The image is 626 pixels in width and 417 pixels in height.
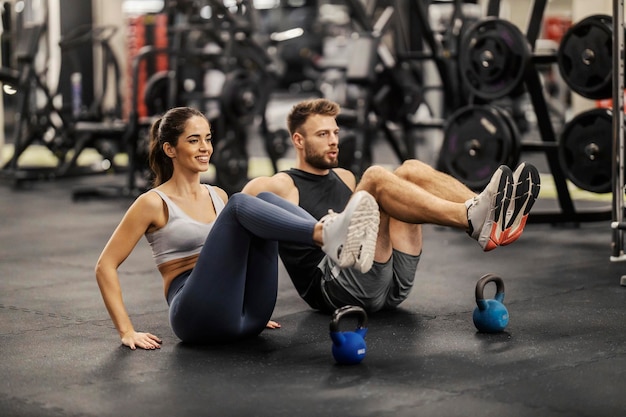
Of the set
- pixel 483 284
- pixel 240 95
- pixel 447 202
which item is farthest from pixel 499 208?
pixel 240 95

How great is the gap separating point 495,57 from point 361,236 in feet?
10.1

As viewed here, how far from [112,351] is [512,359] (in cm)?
113

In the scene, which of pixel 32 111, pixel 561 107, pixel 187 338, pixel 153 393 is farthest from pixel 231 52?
pixel 561 107

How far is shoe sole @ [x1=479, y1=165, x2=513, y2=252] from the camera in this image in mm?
2805

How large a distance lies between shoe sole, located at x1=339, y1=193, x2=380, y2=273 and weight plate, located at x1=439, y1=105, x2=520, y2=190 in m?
2.86

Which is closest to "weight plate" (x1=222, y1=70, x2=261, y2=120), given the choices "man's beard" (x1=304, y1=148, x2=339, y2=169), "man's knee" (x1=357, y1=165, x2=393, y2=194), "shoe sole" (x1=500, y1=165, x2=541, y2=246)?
"man's beard" (x1=304, y1=148, x2=339, y2=169)

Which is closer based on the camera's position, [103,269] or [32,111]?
[103,269]

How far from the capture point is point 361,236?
2.46m

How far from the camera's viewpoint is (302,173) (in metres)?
3.30

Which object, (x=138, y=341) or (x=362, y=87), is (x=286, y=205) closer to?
(x=138, y=341)

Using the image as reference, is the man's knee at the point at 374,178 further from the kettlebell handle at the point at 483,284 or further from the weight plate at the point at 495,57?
the weight plate at the point at 495,57

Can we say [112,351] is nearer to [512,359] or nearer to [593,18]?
[512,359]

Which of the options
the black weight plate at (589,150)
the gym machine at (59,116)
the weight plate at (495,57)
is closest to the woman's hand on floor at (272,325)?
the black weight plate at (589,150)

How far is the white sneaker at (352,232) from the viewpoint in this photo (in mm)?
2420
